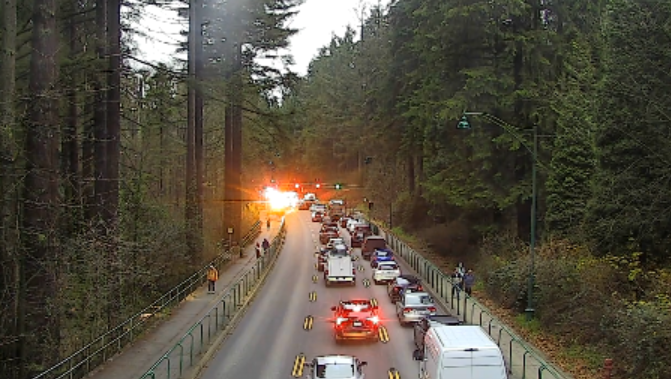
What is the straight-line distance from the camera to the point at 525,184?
36.9 metres

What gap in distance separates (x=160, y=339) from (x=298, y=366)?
16.8ft

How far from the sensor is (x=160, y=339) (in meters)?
24.3

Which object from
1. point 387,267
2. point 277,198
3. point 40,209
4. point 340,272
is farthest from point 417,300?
point 277,198

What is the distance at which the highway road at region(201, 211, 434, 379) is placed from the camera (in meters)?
21.9

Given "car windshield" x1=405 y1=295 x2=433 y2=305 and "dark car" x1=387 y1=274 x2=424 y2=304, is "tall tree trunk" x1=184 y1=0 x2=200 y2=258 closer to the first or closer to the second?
"dark car" x1=387 y1=274 x2=424 y2=304

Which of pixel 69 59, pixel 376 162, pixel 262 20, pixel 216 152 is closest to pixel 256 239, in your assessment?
pixel 216 152

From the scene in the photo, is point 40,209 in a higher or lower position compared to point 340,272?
higher

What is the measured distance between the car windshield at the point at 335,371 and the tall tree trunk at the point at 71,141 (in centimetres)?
925

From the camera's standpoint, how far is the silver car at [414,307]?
28.1 meters

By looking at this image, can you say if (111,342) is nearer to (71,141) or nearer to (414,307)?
(71,141)

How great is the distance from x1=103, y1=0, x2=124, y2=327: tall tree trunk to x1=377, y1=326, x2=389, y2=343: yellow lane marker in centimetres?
910

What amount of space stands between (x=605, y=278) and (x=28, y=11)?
62.6ft

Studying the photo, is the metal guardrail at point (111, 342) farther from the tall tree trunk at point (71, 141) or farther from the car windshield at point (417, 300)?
the car windshield at point (417, 300)

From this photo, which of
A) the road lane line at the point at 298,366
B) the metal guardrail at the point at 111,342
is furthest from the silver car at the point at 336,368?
the metal guardrail at the point at 111,342
